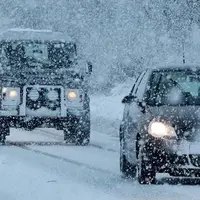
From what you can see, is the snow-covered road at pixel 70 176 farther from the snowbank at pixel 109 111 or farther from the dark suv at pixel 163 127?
the snowbank at pixel 109 111

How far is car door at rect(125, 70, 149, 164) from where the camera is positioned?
1105 cm

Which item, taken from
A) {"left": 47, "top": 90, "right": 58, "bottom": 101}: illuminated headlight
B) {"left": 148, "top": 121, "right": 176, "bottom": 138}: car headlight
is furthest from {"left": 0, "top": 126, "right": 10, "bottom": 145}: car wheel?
{"left": 148, "top": 121, "right": 176, "bottom": 138}: car headlight

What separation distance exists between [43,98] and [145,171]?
7.65m

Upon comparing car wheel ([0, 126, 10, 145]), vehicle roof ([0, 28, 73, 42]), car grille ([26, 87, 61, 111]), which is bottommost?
car wheel ([0, 126, 10, 145])

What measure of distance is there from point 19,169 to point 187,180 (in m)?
2.42

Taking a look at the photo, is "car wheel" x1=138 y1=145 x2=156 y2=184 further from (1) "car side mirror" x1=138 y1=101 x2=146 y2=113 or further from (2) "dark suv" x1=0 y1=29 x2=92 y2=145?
(2) "dark suv" x1=0 y1=29 x2=92 y2=145

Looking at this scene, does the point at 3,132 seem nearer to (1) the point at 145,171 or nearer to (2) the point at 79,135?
(2) the point at 79,135

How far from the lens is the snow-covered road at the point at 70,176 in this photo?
972 cm

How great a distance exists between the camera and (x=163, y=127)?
1055cm

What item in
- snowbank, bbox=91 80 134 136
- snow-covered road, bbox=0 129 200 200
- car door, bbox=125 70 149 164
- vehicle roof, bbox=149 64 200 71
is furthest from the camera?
snowbank, bbox=91 80 134 136

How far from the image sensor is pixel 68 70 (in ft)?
61.3

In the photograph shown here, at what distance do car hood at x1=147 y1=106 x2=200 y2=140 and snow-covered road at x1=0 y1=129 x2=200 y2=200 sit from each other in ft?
2.21

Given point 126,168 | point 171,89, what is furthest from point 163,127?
point 126,168

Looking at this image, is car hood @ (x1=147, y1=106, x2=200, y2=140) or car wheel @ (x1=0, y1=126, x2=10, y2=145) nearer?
car hood @ (x1=147, y1=106, x2=200, y2=140)
